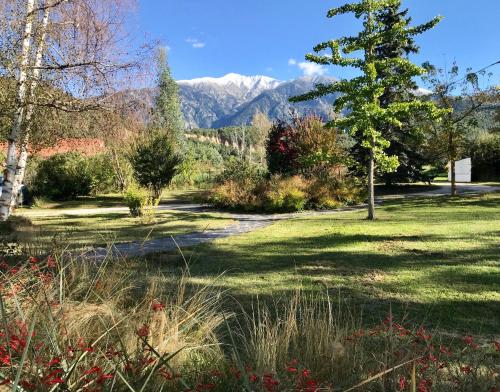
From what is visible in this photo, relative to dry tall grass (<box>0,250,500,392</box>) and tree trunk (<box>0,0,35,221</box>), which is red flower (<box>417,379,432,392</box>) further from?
tree trunk (<box>0,0,35,221</box>)

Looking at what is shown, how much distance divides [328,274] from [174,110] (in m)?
46.0

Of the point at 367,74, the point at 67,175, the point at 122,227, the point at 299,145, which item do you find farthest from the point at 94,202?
the point at 367,74

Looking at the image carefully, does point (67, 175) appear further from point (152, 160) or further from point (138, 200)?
point (138, 200)

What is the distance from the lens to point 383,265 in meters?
6.29

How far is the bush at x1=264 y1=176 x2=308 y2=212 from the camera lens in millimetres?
15430

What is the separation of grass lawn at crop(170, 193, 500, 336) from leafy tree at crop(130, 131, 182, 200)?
12.2 metres

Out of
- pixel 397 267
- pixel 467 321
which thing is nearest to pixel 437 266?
pixel 397 267

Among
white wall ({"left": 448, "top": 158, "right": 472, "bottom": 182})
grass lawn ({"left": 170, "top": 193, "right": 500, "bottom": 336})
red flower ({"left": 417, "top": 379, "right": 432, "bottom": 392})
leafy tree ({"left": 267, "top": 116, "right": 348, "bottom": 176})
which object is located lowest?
grass lawn ({"left": 170, "top": 193, "right": 500, "bottom": 336})

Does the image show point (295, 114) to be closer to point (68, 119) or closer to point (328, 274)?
point (68, 119)

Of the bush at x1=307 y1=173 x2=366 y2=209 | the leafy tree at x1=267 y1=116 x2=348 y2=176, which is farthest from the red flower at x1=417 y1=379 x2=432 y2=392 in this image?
the leafy tree at x1=267 y1=116 x2=348 y2=176

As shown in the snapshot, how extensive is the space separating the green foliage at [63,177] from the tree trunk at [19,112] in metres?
13.6

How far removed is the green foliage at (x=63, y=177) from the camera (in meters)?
22.2

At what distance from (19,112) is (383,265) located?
26.3 feet

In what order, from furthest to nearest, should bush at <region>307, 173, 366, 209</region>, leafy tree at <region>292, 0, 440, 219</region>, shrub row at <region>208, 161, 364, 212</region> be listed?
bush at <region>307, 173, 366, 209</region> < shrub row at <region>208, 161, 364, 212</region> < leafy tree at <region>292, 0, 440, 219</region>
